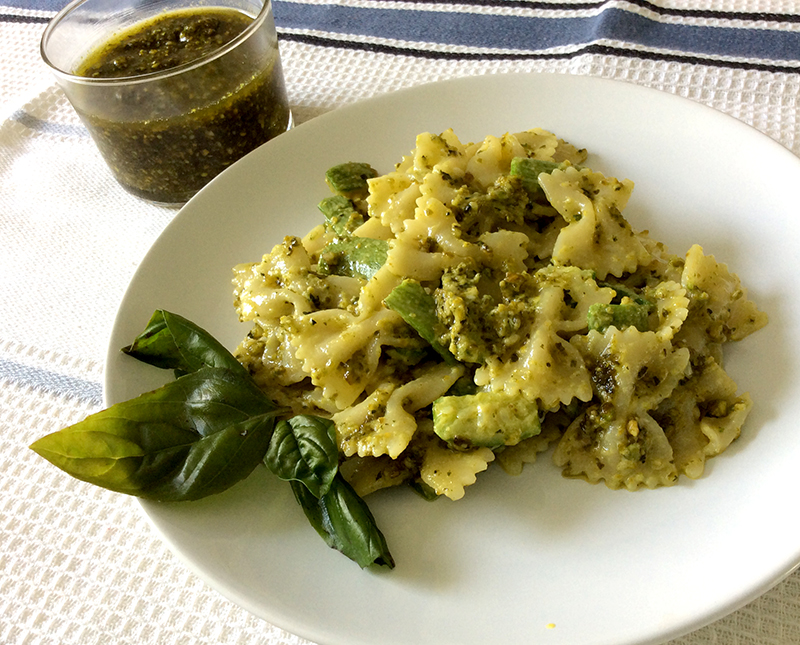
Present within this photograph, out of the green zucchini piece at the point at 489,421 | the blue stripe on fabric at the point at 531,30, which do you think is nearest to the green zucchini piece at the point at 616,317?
the green zucchini piece at the point at 489,421

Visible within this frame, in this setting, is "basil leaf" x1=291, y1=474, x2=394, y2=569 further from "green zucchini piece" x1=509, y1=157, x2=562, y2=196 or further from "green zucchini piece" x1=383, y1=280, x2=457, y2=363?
"green zucchini piece" x1=509, y1=157, x2=562, y2=196

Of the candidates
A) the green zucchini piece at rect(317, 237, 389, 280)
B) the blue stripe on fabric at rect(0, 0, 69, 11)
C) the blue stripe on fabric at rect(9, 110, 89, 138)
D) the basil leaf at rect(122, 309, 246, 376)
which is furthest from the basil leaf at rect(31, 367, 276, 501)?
the blue stripe on fabric at rect(0, 0, 69, 11)

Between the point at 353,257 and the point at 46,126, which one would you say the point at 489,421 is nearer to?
the point at 353,257

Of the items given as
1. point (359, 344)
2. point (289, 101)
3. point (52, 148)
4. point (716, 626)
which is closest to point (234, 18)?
point (289, 101)

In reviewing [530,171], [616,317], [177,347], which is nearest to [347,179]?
[530,171]

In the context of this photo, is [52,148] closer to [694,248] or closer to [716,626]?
[694,248]

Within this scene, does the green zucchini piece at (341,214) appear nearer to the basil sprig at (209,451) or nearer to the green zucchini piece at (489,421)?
the basil sprig at (209,451)
